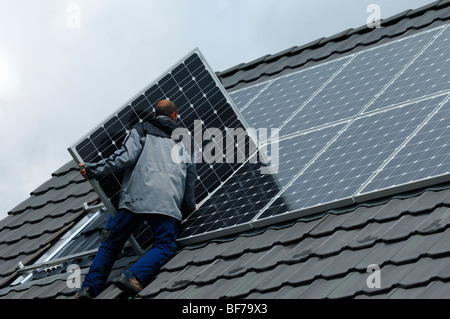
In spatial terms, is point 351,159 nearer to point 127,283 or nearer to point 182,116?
point 182,116

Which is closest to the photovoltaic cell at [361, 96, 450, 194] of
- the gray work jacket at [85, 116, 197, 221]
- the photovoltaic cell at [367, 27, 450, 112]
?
the photovoltaic cell at [367, 27, 450, 112]

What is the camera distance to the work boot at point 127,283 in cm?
830

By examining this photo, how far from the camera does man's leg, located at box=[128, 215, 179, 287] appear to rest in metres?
8.51

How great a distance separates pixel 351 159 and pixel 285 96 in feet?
7.78

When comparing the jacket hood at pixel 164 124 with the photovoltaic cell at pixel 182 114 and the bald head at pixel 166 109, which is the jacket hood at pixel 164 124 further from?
the photovoltaic cell at pixel 182 114

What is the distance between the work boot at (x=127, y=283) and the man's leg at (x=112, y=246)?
410 millimetres

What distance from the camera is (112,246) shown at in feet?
29.1

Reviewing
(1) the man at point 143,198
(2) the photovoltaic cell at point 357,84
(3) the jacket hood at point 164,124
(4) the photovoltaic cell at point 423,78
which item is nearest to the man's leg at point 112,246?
(1) the man at point 143,198

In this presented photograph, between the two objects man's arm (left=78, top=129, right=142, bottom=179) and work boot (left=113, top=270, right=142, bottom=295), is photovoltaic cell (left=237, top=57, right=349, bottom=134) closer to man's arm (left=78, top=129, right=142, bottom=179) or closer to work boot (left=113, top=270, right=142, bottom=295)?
man's arm (left=78, top=129, right=142, bottom=179)

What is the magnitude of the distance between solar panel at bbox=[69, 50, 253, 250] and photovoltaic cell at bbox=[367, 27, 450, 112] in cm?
157

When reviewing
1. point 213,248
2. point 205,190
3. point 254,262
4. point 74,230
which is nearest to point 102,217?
point 74,230

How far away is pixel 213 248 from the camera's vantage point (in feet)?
28.3

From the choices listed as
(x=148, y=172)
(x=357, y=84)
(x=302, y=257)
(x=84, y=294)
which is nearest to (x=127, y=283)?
(x=84, y=294)

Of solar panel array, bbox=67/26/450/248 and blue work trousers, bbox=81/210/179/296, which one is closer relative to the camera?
solar panel array, bbox=67/26/450/248
